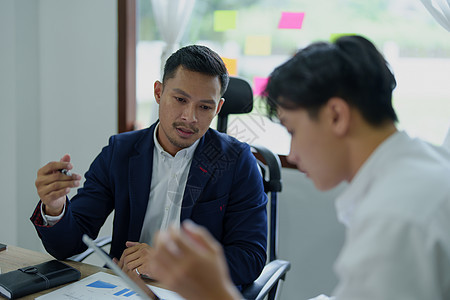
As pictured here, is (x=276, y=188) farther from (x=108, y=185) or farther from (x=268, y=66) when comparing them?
(x=268, y=66)

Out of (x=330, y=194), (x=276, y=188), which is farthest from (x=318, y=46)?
(x=330, y=194)

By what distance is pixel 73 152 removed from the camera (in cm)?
302

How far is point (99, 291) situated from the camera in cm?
115

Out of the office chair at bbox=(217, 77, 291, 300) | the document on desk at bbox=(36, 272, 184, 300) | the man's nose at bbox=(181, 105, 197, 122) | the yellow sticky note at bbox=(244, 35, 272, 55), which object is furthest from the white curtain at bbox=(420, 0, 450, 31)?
the document on desk at bbox=(36, 272, 184, 300)

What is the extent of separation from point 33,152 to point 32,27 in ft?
2.80

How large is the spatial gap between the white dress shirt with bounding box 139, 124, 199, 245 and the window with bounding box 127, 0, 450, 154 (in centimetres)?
51

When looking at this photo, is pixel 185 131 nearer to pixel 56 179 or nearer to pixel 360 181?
pixel 56 179

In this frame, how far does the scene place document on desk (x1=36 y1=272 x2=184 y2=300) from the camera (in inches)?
44.1

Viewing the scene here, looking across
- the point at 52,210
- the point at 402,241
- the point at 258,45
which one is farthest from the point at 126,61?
the point at 402,241

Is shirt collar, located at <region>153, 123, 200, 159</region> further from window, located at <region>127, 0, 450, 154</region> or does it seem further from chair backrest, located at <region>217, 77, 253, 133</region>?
window, located at <region>127, 0, 450, 154</region>

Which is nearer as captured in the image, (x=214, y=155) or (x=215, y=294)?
(x=215, y=294)

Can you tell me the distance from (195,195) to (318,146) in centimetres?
84

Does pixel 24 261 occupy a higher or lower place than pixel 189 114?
lower

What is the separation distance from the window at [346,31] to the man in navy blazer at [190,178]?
0.44 meters
